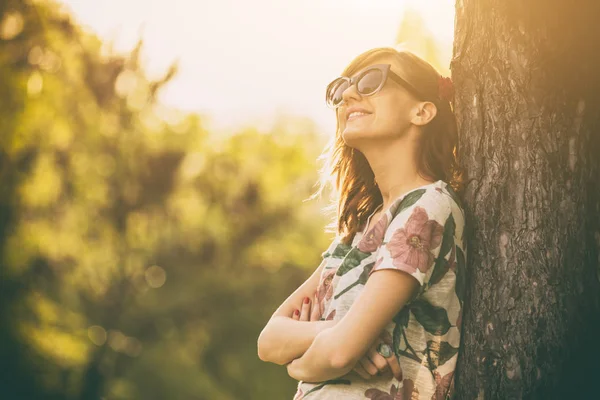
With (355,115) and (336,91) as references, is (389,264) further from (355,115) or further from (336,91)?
(336,91)

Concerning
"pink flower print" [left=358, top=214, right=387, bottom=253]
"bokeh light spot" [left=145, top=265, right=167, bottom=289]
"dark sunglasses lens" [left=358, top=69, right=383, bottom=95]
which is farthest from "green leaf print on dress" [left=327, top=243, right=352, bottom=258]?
"bokeh light spot" [left=145, top=265, right=167, bottom=289]

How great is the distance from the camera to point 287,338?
2.72 metres

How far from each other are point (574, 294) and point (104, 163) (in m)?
16.7

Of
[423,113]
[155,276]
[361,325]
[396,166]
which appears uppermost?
[155,276]

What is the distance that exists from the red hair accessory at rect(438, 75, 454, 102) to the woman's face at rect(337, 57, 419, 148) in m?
0.10

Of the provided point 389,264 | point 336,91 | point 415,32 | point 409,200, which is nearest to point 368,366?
point 389,264

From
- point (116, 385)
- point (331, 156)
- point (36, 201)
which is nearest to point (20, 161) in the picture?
point (36, 201)

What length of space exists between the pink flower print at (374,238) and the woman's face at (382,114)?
0.37m

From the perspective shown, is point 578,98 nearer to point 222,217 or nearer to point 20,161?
point 20,161

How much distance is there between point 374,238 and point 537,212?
574 mm

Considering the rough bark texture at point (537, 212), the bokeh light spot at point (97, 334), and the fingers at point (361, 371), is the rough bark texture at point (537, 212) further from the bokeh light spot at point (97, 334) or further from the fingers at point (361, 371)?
the bokeh light spot at point (97, 334)

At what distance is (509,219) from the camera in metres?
2.52

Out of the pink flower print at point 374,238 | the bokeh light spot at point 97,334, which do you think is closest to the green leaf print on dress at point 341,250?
the pink flower print at point 374,238

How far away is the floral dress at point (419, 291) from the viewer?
7.95 feet
